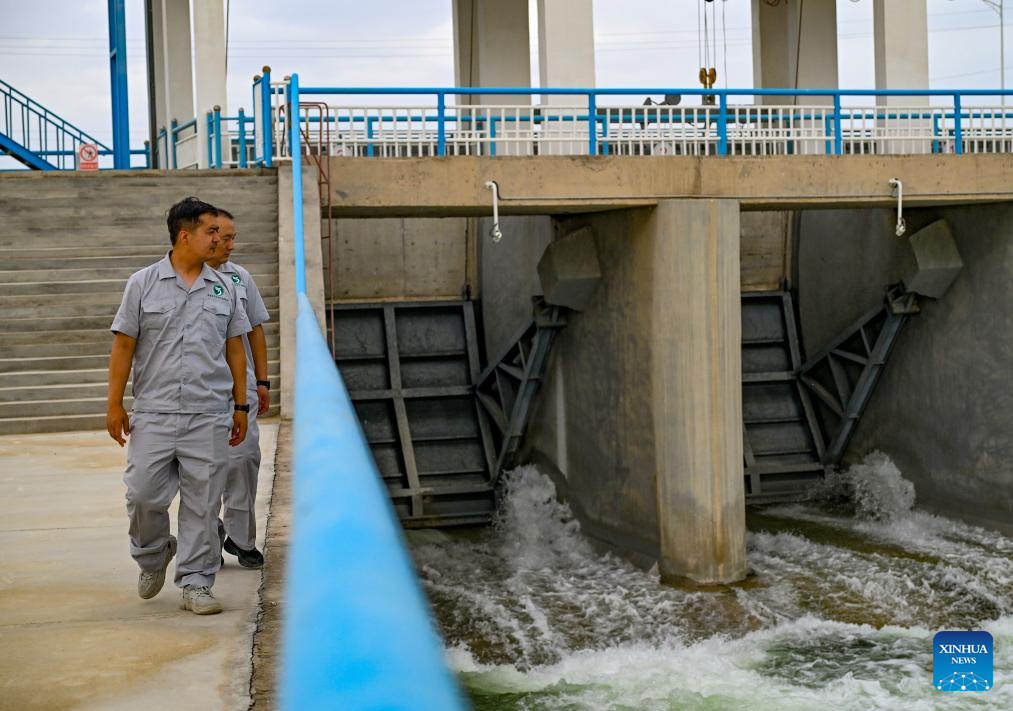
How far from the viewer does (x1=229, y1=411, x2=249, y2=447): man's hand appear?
15.9 ft

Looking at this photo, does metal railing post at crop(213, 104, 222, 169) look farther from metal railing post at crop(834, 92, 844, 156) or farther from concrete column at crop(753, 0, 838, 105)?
concrete column at crop(753, 0, 838, 105)

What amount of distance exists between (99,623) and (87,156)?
66.0 feet

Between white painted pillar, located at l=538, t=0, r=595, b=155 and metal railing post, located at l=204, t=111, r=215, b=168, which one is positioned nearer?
white painted pillar, located at l=538, t=0, r=595, b=155

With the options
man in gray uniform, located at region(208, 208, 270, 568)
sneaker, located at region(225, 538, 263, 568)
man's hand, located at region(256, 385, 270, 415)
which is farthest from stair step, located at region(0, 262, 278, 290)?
sneaker, located at region(225, 538, 263, 568)

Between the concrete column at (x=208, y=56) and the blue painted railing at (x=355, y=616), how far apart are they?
16.0m

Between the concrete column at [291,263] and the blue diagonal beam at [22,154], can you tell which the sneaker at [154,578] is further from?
the blue diagonal beam at [22,154]

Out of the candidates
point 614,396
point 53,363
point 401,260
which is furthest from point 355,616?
point 401,260

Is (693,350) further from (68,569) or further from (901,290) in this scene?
(68,569)

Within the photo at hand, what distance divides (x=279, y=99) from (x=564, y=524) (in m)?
6.96

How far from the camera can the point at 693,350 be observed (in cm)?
1319

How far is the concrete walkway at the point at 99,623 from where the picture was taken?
12.5 feet

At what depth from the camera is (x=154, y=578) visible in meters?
4.75

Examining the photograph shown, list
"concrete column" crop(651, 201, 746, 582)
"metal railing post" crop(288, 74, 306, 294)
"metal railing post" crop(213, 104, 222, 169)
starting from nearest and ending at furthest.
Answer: "metal railing post" crop(288, 74, 306, 294), "concrete column" crop(651, 201, 746, 582), "metal railing post" crop(213, 104, 222, 169)

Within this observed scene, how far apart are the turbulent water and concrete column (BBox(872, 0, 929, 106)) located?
18.0ft
